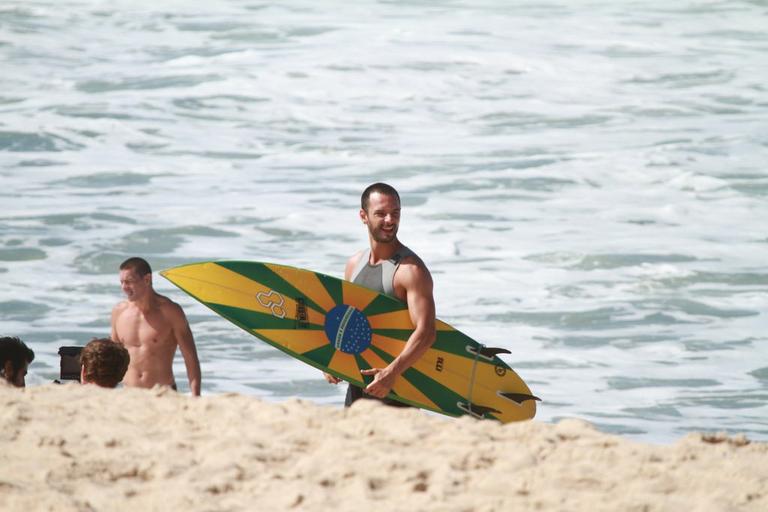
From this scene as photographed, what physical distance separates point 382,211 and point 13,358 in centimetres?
169

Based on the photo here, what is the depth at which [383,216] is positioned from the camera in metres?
5.06

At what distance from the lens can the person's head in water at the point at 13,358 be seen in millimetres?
5246

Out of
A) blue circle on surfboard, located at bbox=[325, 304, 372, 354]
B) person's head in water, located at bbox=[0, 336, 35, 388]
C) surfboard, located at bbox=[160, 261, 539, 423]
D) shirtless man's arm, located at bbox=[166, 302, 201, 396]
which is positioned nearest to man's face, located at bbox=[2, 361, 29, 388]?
person's head in water, located at bbox=[0, 336, 35, 388]

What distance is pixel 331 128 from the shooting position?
70.5 ft

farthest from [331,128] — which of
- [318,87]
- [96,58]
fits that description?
[96,58]

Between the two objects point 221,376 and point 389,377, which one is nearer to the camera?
point 389,377

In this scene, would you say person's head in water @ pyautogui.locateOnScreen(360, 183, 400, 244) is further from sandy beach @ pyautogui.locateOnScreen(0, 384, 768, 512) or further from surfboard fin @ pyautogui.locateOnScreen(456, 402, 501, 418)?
surfboard fin @ pyautogui.locateOnScreen(456, 402, 501, 418)

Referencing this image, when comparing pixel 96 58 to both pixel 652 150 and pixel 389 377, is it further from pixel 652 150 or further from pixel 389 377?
pixel 389 377

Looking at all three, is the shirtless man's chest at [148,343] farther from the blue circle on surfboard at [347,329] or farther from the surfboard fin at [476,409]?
the surfboard fin at [476,409]

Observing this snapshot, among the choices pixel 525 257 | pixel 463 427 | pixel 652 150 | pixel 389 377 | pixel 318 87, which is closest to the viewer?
pixel 463 427

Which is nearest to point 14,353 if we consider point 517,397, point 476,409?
point 476,409

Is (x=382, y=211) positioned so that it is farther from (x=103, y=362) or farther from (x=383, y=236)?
(x=103, y=362)

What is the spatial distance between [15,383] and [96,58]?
20.3 metres

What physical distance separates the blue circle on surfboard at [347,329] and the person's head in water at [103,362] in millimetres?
1074
